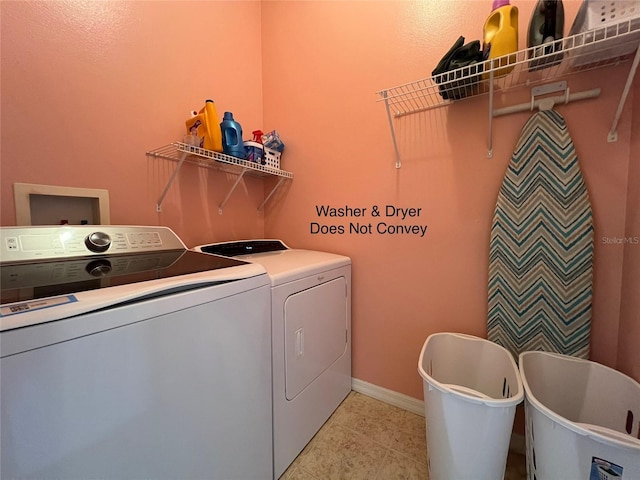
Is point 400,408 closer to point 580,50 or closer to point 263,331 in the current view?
point 263,331

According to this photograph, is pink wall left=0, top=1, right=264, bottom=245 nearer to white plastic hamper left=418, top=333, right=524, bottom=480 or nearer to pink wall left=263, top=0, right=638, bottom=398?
pink wall left=263, top=0, right=638, bottom=398

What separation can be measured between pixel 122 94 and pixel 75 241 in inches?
29.6

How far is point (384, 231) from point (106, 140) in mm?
1514

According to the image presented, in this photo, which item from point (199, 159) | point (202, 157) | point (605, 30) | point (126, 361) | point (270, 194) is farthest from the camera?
point (270, 194)

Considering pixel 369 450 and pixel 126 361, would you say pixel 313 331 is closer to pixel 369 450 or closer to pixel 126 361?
pixel 369 450

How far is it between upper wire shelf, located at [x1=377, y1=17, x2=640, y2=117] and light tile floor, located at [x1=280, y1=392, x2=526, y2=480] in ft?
5.78

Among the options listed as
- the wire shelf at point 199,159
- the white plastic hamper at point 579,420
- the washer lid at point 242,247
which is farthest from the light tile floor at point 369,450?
the wire shelf at point 199,159

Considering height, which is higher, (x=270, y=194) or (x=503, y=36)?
(x=503, y=36)

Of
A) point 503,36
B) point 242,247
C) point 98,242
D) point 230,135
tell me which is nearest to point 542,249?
point 503,36

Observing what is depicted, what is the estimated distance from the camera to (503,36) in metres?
1.03

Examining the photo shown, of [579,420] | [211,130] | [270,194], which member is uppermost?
[211,130]

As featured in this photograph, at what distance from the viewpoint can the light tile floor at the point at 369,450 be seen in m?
1.20

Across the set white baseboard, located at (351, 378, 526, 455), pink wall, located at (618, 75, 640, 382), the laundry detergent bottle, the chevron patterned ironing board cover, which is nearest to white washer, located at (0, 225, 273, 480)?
the laundry detergent bottle

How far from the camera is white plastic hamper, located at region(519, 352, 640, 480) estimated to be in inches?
27.9
